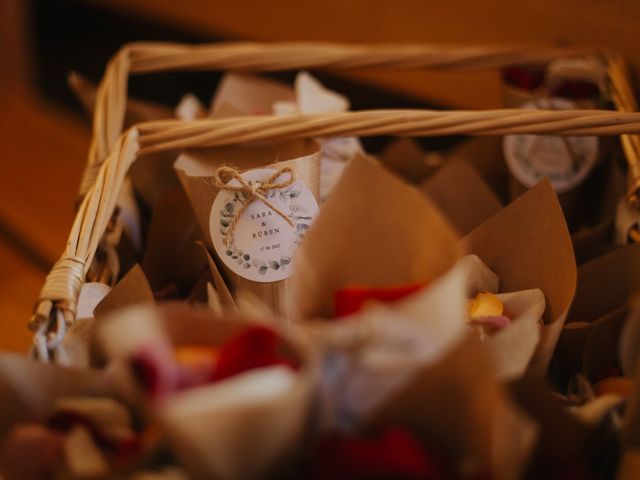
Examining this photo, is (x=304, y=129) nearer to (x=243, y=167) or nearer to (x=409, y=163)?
(x=243, y=167)

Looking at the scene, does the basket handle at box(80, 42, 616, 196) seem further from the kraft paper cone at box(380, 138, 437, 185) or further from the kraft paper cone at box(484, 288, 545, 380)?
the kraft paper cone at box(484, 288, 545, 380)

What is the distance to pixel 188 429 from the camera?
14.2 inches

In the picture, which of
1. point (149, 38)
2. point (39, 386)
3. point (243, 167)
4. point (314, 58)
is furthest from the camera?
point (149, 38)

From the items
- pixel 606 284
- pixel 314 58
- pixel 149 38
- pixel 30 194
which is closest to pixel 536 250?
pixel 606 284

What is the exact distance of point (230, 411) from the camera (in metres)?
0.36

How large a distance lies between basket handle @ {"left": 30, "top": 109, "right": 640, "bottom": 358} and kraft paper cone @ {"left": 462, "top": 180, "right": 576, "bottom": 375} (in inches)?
2.9

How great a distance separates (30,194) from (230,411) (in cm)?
124

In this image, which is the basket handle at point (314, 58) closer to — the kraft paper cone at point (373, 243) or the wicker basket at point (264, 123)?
the wicker basket at point (264, 123)

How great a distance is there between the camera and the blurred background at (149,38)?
109cm

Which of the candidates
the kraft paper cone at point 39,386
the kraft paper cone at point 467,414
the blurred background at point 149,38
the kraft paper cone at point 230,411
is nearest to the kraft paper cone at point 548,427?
the kraft paper cone at point 467,414

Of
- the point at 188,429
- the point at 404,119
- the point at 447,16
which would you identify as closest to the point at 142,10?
the point at 447,16

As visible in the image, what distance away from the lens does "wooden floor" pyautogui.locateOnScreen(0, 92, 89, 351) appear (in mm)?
1144

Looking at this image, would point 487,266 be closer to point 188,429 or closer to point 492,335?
point 492,335

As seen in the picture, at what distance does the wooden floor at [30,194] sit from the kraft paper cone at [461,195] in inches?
24.0
